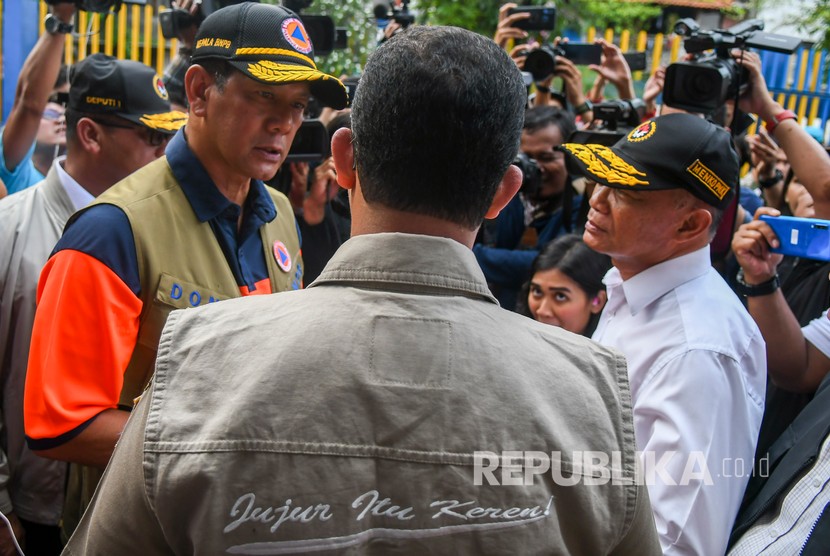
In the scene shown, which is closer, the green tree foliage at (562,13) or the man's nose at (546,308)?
the man's nose at (546,308)

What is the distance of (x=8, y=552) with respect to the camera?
5.75 ft

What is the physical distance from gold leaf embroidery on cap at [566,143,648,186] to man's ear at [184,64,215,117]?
1070mm

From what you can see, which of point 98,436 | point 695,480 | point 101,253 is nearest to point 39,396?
point 98,436

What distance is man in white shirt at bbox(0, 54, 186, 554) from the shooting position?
2.35 metres

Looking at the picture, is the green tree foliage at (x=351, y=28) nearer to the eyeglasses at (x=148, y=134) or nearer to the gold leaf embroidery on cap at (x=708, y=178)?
the eyeglasses at (x=148, y=134)

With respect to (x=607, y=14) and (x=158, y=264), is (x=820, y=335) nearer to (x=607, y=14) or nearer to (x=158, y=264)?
(x=158, y=264)

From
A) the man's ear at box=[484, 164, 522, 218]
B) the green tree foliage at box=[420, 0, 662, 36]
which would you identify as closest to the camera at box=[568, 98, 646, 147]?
the man's ear at box=[484, 164, 522, 218]

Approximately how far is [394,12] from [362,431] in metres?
3.87

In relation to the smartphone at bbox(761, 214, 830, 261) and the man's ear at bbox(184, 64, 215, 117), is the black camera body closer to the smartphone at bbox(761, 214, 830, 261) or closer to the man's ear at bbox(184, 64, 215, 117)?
the smartphone at bbox(761, 214, 830, 261)

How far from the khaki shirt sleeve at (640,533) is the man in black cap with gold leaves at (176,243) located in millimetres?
1090

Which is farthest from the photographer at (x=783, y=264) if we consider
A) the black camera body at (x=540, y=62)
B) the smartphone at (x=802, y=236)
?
the black camera body at (x=540, y=62)

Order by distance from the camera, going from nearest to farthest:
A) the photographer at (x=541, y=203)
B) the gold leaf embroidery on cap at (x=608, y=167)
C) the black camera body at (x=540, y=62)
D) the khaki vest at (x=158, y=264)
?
the khaki vest at (x=158, y=264)
the gold leaf embroidery on cap at (x=608, y=167)
the photographer at (x=541, y=203)
the black camera body at (x=540, y=62)

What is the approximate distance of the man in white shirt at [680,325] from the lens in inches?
71.4

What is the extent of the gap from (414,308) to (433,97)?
0.90 ft
